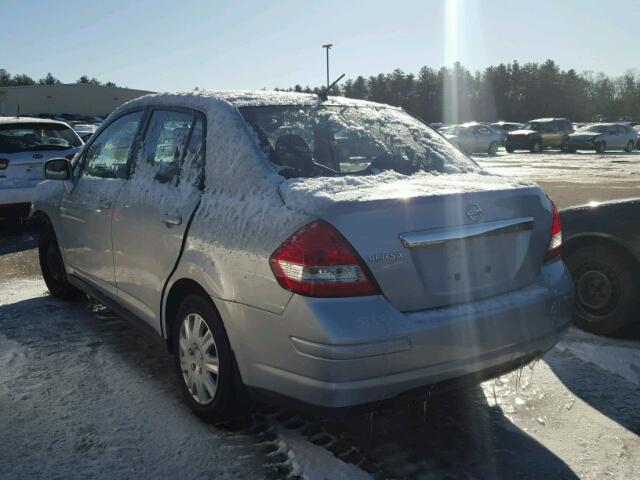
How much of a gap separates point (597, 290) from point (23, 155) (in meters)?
7.46

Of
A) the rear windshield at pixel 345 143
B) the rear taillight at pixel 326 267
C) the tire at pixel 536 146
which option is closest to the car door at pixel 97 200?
the rear windshield at pixel 345 143

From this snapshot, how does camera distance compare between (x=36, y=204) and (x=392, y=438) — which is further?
(x=36, y=204)

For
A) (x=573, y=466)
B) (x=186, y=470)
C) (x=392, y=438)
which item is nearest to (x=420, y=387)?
(x=392, y=438)

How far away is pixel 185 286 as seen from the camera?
3.22m

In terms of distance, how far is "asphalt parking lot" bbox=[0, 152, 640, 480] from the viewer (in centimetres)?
281

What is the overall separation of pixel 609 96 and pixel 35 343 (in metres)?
86.2

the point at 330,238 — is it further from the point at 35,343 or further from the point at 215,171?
the point at 35,343

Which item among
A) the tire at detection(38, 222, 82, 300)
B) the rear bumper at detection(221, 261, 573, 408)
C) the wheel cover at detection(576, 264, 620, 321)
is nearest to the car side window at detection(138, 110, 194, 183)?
the rear bumper at detection(221, 261, 573, 408)

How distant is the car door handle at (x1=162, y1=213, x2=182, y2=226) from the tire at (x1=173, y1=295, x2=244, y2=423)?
40 centimetres

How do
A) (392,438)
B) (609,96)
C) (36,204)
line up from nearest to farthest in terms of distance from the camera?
(392,438)
(36,204)
(609,96)

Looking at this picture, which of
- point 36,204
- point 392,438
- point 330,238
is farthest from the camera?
point 36,204

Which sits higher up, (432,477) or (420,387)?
(420,387)

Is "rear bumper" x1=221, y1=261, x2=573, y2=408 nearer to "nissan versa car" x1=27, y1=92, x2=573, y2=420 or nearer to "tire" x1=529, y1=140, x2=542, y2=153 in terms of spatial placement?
"nissan versa car" x1=27, y1=92, x2=573, y2=420

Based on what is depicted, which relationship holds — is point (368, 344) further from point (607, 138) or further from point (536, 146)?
point (536, 146)
